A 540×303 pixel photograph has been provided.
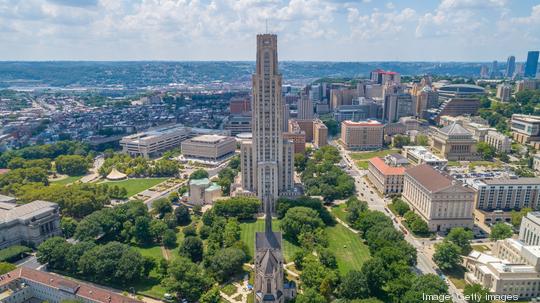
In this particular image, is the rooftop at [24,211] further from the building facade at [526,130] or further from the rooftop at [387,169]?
the building facade at [526,130]

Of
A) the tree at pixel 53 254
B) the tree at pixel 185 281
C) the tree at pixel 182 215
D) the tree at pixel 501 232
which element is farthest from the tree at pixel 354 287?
the tree at pixel 53 254

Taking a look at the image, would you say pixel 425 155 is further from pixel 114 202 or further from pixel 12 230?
pixel 12 230

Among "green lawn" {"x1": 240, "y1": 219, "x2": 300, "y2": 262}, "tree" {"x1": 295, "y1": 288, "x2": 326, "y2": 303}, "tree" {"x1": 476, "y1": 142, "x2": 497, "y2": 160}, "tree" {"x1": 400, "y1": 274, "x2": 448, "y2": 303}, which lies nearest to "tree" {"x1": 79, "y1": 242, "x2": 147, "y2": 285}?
"green lawn" {"x1": 240, "y1": 219, "x2": 300, "y2": 262}

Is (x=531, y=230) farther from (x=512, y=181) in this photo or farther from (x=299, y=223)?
(x=299, y=223)

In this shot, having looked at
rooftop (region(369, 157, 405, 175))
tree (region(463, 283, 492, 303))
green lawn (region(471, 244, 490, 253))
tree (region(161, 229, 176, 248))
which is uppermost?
rooftop (region(369, 157, 405, 175))

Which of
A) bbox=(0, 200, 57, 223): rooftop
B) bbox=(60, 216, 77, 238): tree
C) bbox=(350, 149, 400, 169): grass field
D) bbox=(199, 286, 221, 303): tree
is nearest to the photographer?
bbox=(199, 286, 221, 303): tree

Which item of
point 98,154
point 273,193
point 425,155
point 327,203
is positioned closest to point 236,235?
point 273,193

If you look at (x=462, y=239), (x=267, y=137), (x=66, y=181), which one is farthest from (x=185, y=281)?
(x=66, y=181)

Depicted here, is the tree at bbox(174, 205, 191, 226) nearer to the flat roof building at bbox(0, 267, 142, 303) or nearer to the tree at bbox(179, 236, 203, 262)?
the tree at bbox(179, 236, 203, 262)

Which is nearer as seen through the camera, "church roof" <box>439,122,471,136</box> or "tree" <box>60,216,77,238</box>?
"tree" <box>60,216,77,238</box>
